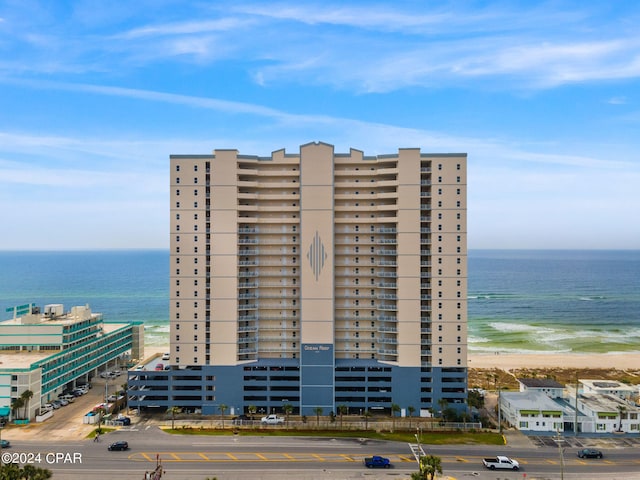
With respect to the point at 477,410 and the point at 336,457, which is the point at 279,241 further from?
the point at 477,410

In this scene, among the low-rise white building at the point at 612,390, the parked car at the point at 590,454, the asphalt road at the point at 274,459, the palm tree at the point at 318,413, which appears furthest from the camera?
the low-rise white building at the point at 612,390

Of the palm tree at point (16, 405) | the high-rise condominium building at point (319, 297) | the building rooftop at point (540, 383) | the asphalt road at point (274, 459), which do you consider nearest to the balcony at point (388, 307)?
the high-rise condominium building at point (319, 297)

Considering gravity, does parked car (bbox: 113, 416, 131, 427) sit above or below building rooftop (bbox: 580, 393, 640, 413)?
below

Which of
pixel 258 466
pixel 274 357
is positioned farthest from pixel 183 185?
pixel 258 466

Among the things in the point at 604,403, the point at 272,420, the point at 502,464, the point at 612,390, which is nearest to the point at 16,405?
the point at 272,420

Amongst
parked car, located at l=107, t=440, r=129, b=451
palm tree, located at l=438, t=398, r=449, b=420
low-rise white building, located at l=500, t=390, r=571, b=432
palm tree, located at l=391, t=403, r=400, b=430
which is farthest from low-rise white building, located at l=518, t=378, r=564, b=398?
parked car, located at l=107, t=440, r=129, b=451

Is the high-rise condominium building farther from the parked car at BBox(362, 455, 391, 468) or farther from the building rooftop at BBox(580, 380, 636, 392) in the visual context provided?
Answer: the building rooftop at BBox(580, 380, 636, 392)

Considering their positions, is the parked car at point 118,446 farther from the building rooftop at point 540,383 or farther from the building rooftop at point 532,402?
the building rooftop at point 540,383
